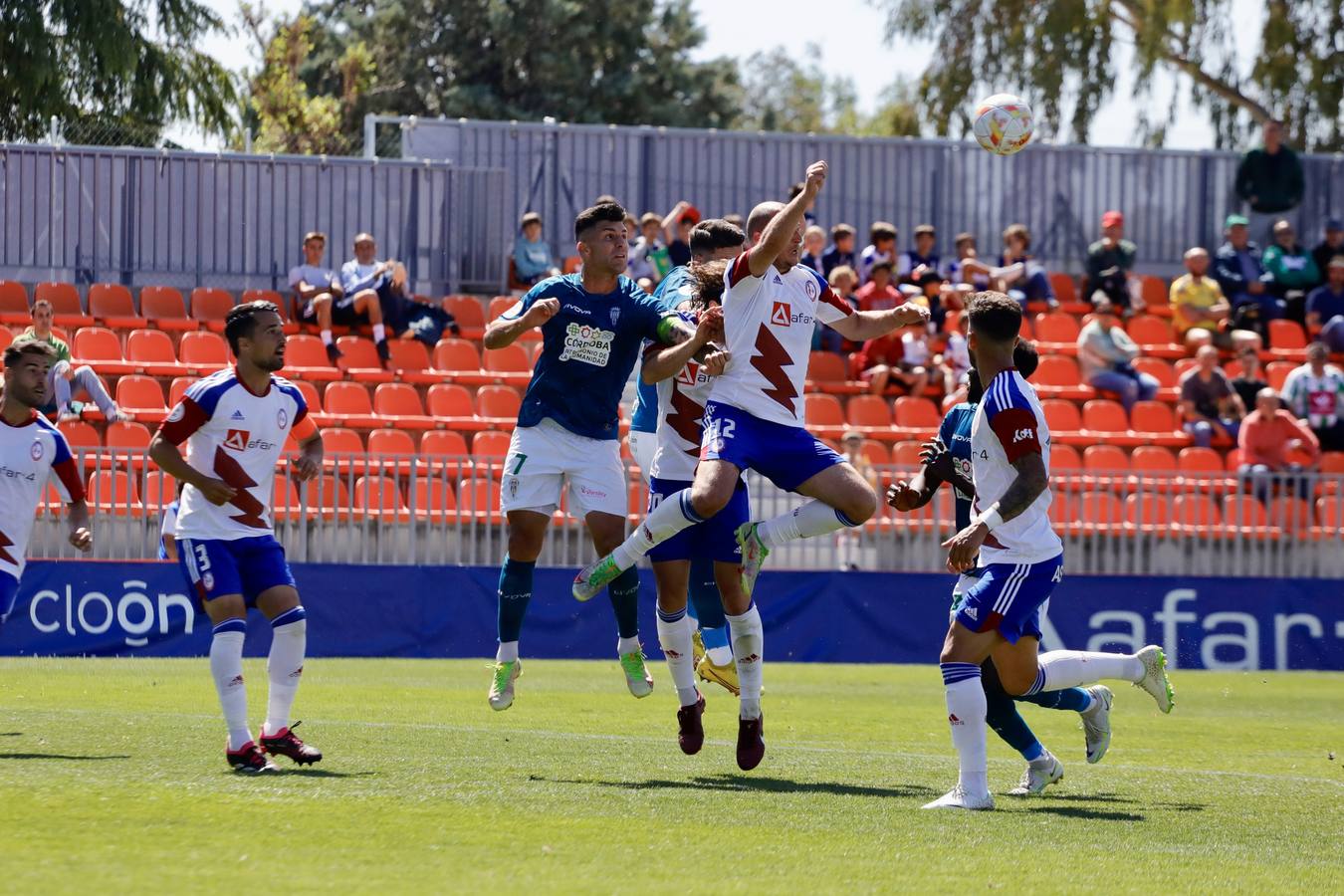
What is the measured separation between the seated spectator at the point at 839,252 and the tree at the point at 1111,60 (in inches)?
473

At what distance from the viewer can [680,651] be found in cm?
965

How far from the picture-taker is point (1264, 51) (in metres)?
33.0

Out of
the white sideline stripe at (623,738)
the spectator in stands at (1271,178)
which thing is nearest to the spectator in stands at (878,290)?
the spectator in stands at (1271,178)

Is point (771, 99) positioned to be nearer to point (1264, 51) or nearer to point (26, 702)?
point (1264, 51)

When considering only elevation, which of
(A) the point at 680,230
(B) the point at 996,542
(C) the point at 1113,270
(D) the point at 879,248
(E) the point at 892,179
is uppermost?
(E) the point at 892,179

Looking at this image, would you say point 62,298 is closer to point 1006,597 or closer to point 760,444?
point 760,444

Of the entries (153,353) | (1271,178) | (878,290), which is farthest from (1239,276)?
(153,353)

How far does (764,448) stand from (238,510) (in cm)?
244

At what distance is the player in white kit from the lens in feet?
31.8

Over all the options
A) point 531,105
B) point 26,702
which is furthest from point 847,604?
point 531,105

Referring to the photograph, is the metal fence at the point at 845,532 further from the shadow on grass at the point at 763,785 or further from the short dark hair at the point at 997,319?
the short dark hair at the point at 997,319

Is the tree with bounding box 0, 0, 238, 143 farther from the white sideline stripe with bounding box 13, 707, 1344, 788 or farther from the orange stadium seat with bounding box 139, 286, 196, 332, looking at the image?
the white sideline stripe with bounding box 13, 707, 1344, 788

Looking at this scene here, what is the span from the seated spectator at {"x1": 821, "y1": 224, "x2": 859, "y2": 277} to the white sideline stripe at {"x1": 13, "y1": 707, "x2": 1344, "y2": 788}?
1213 cm

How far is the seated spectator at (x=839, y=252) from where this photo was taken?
872 inches
